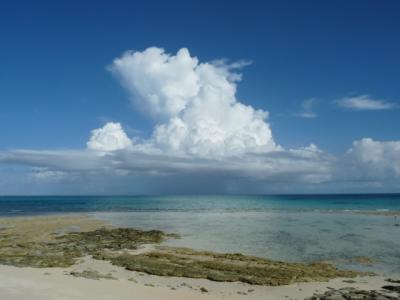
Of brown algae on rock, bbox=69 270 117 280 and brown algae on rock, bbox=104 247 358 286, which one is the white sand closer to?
brown algae on rock, bbox=69 270 117 280

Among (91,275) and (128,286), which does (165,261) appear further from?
(128,286)

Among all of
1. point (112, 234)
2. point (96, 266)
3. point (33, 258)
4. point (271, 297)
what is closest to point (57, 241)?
point (112, 234)

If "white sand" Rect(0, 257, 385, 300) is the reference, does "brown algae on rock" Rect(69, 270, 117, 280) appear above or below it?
above

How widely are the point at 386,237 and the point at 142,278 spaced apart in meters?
34.7

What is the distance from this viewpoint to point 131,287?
25031 mm

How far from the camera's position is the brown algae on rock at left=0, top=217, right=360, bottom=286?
2814cm

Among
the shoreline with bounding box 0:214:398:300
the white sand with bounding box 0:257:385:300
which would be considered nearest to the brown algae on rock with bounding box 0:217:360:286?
the shoreline with bounding box 0:214:398:300

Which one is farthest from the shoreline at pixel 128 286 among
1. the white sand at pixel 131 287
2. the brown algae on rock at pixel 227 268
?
the brown algae on rock at pixel 227 268

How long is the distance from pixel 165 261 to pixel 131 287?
806cm

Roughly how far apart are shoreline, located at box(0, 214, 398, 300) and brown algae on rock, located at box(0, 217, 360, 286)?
30.4 inches

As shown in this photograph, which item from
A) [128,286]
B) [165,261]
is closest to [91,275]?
[128,286]

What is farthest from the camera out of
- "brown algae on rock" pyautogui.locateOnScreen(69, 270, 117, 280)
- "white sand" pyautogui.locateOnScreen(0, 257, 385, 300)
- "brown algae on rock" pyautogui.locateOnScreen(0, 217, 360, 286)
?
"brown algae on rock" pyautogui.locateOnScreen(0, 217, 360, 286)

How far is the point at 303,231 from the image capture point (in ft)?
189

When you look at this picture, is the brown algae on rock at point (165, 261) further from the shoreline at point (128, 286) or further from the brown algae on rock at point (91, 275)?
the shoreline at point (128, 286)
